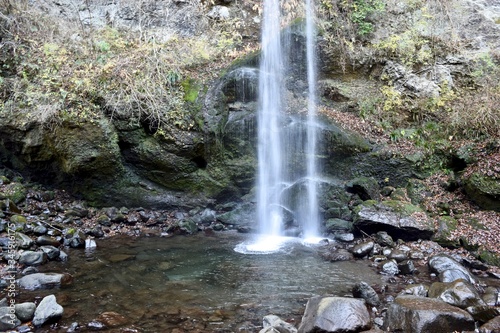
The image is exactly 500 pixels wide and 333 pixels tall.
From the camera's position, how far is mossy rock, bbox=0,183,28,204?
855 centimetres

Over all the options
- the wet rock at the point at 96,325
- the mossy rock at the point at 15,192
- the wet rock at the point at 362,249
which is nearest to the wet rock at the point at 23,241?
the mossy rock at the point at 15,192

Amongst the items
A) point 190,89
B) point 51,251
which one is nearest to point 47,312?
point 51,251

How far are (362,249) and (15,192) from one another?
882cm

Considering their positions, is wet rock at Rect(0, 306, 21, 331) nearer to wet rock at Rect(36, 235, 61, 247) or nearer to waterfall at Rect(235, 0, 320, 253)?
wet rock at Rect(36, 235, 61, 247)

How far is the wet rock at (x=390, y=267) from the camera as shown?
6.57 m

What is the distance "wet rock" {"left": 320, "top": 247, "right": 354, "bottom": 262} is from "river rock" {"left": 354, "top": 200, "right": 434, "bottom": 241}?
1078mm

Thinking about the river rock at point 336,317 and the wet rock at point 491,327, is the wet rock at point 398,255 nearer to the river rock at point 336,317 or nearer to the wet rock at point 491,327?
the wet rock at point 491,327

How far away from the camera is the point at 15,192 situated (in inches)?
344

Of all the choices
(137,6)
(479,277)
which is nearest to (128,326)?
(479,277)

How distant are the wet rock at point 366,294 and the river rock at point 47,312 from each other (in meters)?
4.39

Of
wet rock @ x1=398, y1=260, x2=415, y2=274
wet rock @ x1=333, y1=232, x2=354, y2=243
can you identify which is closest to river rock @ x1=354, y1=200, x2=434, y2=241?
wet rock @ x1=333, y1=232, x2=354, y2=243

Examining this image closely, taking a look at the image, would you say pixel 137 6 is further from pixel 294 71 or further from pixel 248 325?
pixel 248 325

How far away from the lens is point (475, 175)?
27.9 feet

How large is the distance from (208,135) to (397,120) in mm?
6417
